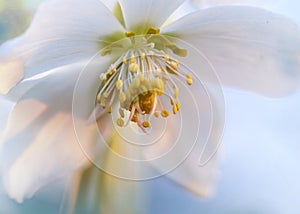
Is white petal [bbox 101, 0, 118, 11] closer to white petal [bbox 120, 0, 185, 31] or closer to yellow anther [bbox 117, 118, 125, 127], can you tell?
white petal [bbox 120, 0, 185, 31]

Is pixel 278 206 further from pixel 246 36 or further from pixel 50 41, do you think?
pixel 50 41

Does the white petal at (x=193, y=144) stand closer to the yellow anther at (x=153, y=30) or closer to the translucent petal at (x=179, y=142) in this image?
the translucent petal at (x=179, y=142)

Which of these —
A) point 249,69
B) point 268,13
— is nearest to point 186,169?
point 249,69

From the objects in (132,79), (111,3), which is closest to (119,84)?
(132,79)

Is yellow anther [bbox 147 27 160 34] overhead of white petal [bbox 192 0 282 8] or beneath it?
beneath

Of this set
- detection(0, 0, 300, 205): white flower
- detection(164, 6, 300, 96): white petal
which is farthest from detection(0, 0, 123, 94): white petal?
detection(164, 6, 300, 96): white petal
